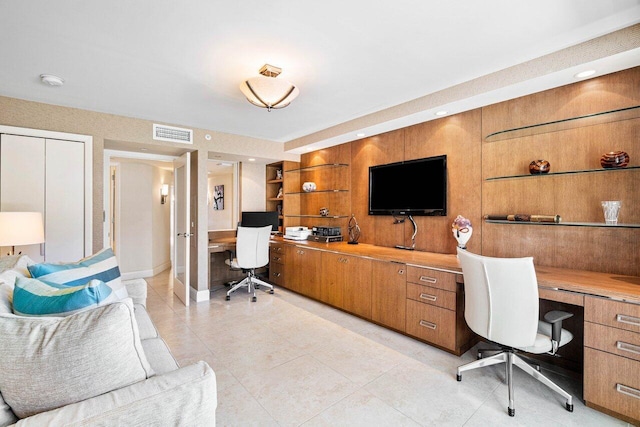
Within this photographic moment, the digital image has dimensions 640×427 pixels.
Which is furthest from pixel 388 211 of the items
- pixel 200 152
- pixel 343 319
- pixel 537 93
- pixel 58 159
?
pixel 58 159

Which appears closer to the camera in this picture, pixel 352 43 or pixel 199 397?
pixel 199 397

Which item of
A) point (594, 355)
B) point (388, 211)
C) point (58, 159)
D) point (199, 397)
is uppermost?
point (58, 159)

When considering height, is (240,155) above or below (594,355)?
above

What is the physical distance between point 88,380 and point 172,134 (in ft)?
11.5

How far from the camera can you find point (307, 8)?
168 centimetres

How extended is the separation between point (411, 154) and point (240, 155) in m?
2.60

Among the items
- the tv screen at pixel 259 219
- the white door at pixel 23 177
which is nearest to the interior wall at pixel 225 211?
the tv screen at pixel 259 219

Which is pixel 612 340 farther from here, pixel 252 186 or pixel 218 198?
pixel 218 198

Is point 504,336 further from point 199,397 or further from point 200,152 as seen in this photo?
point 200,152

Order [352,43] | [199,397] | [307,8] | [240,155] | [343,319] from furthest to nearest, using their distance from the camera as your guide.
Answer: [240,155] < [343,319] < [352,43] < [307,8] < [199,397]

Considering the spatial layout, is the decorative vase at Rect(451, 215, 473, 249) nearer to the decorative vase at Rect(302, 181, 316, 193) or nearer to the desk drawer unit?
the desk drawer unit

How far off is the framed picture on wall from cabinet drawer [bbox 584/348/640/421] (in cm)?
535

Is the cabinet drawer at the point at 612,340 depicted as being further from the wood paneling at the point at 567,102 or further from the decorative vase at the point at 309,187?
the decorative vase at the point at 309,187

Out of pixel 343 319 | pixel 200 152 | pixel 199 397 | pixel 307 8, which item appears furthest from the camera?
pixel 200 152
